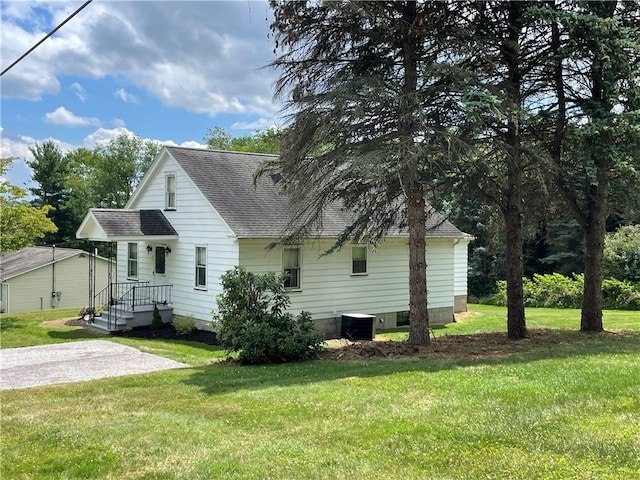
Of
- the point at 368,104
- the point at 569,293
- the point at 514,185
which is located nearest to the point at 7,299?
the point at 368,104

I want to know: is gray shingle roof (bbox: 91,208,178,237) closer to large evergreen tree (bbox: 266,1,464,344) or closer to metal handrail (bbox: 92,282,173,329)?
metal handrail (bbox: 92,282,173,329)

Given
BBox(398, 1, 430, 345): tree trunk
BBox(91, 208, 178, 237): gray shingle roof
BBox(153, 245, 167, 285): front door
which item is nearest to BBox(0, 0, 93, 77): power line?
BBox(398, 1, 430, 345): tree trunk

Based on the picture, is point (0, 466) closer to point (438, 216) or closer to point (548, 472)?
point (548, 472)

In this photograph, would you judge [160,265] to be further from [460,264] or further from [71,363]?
[460,264]

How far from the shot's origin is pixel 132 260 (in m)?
20.4

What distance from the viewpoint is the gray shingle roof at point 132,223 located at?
17531mm

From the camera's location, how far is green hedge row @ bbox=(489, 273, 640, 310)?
23.3 metres

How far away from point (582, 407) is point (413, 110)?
22.2ft

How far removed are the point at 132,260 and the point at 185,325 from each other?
17.5ft

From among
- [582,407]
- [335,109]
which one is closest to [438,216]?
[335,109]

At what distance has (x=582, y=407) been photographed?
5793 millimetres

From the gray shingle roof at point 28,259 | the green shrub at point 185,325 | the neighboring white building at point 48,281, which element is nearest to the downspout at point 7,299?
the neighboring white building at point 48,281

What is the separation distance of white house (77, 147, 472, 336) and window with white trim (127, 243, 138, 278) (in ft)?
0.14

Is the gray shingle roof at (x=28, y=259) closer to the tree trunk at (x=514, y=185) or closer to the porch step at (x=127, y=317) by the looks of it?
the porch step at (x=127, y=317)
